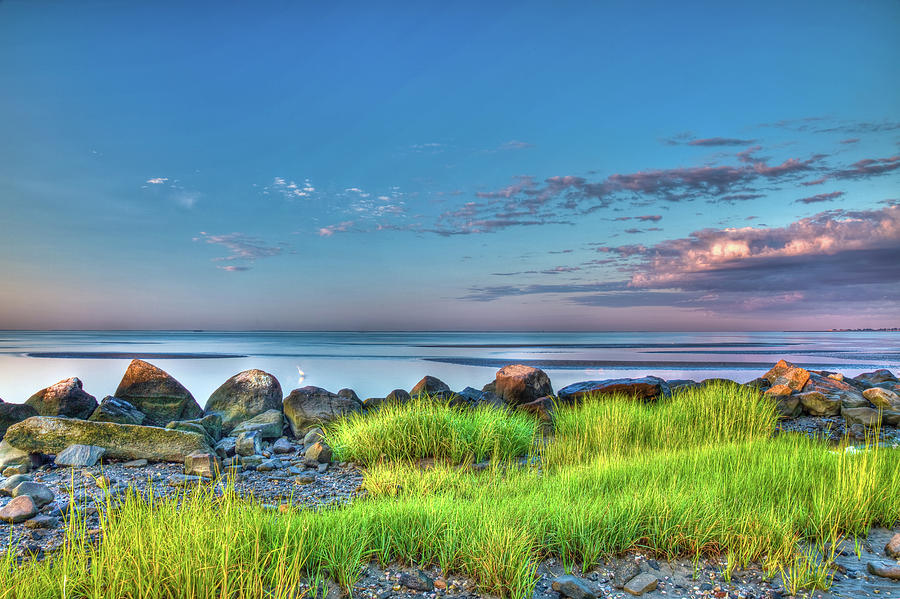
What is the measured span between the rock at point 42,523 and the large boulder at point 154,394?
505 centimetres

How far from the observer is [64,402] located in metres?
8.41

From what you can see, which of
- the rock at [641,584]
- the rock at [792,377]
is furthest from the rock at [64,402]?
the rock at [792,377]

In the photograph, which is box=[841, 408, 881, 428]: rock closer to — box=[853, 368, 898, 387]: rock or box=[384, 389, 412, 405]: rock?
box=[853, 368, 898, 387]: rock

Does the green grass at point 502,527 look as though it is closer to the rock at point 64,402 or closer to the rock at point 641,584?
the rock at point 641,584

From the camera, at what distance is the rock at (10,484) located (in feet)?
15.8

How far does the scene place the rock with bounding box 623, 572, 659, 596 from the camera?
3.07m

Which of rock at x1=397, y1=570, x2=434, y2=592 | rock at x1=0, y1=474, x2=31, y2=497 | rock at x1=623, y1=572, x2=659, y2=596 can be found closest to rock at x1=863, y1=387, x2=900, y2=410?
rock at x1=623, y1=572, x2=659, y2=596

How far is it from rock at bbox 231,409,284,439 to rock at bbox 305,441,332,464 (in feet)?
5.58

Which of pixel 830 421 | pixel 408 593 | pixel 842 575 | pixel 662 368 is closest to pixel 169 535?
pixel 408 593

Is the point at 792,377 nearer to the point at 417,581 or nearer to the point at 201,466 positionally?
the point at 417,581

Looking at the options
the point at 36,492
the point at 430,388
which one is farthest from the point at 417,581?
the point at 430,388

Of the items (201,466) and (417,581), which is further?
(201,466)

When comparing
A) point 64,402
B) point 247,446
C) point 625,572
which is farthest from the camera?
point 64,402

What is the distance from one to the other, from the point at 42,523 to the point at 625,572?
170 inches
